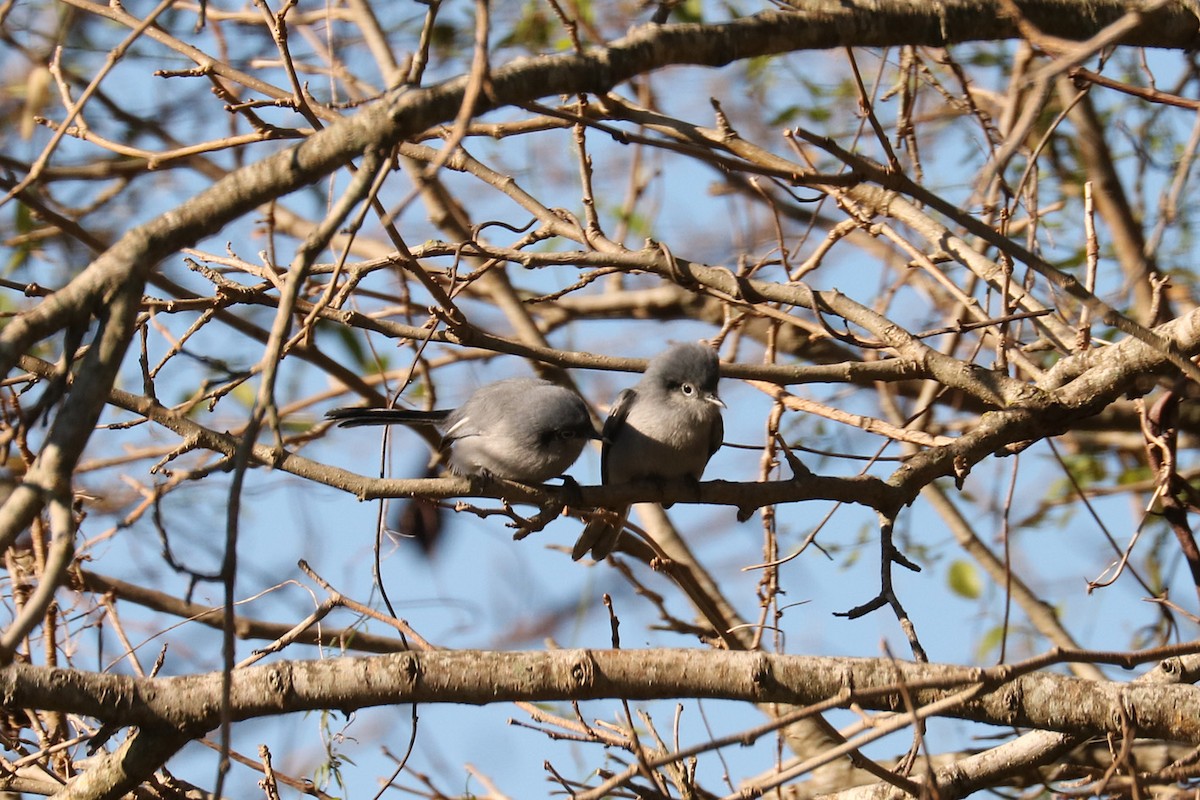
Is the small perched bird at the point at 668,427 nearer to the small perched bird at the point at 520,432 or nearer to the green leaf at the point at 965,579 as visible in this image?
the small perched bird at the point at 520,432

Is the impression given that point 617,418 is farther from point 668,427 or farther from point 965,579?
point 965,579

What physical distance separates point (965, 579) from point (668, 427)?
2.40 metres

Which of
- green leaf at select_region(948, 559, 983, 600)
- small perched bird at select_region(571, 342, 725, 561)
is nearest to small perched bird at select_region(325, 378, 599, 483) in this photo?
small perched bird at select_region(571, 342, 725, 561)

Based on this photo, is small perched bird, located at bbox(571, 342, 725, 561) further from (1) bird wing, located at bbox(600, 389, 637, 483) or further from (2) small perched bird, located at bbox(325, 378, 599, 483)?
(2) small perched bird, located at bbox(325, 378, 599, 483)

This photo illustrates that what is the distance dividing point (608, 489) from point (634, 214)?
3.84 meters

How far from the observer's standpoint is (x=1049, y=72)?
190cm

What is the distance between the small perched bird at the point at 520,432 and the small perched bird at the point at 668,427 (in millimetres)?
221

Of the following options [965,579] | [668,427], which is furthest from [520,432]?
[965,579]

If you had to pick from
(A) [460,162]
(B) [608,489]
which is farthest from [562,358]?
(A) [460,162]

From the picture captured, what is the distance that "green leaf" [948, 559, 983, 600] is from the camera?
6.27 meters

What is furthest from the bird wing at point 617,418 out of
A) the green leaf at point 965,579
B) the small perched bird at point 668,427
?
the green leaf at point 965,579

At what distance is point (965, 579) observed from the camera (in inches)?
247

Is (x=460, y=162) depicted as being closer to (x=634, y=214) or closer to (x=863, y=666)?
(x=863, y=666)

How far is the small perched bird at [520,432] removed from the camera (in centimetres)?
452
